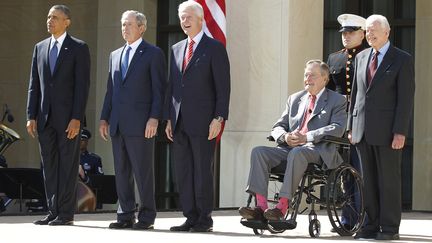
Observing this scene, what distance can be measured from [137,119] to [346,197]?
1979 millimetres

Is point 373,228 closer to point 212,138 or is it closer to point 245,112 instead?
point 212,138

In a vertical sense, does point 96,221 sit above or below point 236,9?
below

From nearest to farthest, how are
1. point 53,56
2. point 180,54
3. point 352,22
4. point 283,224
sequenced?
point 283,224 < point 180,54 < point 352,22 < point 53,56

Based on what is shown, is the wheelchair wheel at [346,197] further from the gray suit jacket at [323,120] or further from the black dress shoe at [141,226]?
the black dress shoe at [141,226]

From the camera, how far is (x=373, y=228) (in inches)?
448

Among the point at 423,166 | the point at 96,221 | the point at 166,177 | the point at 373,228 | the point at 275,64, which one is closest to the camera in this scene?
the point at 373,228

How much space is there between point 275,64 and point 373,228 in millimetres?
5551

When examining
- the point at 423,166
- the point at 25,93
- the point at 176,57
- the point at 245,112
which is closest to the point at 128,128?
the point at 176,57

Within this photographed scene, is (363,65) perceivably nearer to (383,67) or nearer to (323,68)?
(383,67)

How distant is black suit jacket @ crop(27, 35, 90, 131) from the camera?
40.8ft

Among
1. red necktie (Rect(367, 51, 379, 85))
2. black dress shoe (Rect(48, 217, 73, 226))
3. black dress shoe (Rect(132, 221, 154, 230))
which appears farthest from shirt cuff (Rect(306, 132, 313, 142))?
black dress shoe (Rect(48, 217, 73, 226))

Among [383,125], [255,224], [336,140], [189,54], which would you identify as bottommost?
Answer: [255,224]

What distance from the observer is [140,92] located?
39.5 ft

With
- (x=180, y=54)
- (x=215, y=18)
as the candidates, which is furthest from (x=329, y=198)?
(x=215, y=18)
